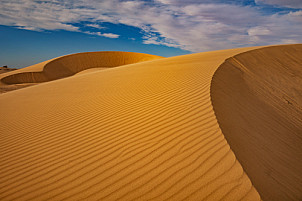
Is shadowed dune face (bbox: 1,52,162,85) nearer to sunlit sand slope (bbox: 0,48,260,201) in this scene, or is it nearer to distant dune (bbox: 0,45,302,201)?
distant dune (bbox: 0,45,302,201)

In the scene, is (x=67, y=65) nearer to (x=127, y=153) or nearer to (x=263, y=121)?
(x=127, y=153)

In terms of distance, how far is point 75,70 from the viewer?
3584 centimetres

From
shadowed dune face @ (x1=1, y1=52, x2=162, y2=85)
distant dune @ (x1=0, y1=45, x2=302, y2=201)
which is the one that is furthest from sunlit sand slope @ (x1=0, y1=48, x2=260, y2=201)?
shadowed dune face @ (x1=1, y1=52, x2=162, y2=85)

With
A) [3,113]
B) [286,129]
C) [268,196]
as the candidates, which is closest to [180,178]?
[268,196]

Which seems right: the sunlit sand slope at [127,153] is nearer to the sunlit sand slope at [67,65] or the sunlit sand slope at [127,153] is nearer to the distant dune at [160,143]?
the distant dune at [160,143]

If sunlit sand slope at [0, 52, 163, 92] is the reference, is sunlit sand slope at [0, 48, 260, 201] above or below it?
above

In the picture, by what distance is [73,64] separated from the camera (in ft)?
121

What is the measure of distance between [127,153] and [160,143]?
1.70 ft

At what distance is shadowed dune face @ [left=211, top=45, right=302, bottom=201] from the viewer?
2.43 m

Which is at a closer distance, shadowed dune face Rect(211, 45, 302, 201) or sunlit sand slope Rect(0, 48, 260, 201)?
sunlit sand slope Rect(0, 48, 260, 201)

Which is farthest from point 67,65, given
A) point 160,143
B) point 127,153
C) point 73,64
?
point 160,143

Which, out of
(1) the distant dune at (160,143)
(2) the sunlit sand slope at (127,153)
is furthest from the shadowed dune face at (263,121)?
(2) the sunlit sand slope at (127,153)

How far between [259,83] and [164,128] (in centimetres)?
454

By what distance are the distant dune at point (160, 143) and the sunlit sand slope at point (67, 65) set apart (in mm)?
22331
